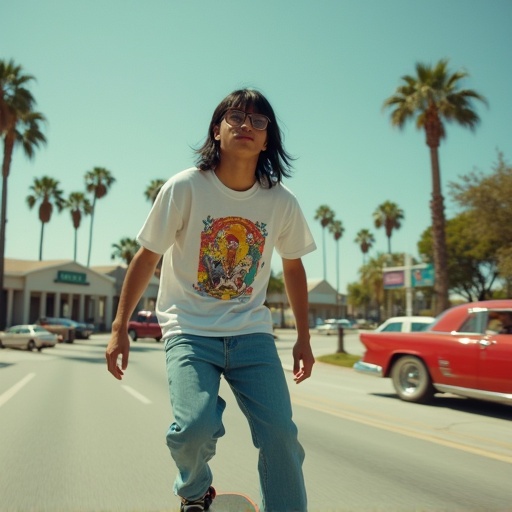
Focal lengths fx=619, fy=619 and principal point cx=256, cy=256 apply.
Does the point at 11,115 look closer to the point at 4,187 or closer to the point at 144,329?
the point at 4,187

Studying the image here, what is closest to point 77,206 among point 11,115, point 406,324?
point 11,115

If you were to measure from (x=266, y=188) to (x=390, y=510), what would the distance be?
2304 millimetres

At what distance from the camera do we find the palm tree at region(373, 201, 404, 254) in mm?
67625

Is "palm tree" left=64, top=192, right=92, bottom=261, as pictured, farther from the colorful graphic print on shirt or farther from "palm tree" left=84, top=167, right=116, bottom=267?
the colorful graphic print on shirt

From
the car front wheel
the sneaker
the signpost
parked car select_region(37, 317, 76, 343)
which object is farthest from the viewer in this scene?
parked car select_region(37, 317, 76, 343)

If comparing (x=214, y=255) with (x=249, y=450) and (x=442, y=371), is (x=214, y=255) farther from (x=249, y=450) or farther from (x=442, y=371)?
(x=442, y=371)

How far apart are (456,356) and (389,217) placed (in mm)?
60548

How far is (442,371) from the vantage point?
892 centimetres

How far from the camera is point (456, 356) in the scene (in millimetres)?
8695

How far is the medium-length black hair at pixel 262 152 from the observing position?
3021 mm

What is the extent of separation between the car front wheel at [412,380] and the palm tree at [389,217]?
58967 mm

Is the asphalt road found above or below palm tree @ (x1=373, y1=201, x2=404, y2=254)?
below

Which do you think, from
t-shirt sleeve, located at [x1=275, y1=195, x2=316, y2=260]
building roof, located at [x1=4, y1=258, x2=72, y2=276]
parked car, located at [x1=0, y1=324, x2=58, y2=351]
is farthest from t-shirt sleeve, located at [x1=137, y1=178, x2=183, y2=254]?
building roof, located at [x1=4, y1=258, x2=72, y2=276]

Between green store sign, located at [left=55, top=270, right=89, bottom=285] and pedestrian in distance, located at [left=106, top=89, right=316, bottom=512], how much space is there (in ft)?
171
